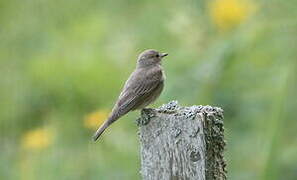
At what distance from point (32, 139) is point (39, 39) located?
107 inches

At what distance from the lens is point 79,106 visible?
12531 mm

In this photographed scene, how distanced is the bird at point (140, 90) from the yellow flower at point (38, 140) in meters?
2.05

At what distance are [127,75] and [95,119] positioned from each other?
129cm

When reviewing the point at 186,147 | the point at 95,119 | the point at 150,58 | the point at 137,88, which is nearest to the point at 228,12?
the point at 95,119

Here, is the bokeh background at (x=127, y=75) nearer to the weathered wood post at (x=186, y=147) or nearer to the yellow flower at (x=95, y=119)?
the yellow flower at (x=95, y=119)

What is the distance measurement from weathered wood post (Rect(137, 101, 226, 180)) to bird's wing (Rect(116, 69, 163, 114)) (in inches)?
81.0

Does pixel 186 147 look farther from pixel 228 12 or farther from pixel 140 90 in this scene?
pixel 228 12

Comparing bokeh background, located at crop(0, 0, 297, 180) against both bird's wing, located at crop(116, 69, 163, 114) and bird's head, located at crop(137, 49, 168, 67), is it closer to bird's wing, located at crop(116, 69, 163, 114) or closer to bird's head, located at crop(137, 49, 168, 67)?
bird's head, located at crop(137, 49, 168, 67)

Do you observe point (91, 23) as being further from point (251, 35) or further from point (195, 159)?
point (195, 159)

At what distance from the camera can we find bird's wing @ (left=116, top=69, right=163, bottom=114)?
923 centimetres

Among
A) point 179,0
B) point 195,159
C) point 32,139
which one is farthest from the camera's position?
point 179,0

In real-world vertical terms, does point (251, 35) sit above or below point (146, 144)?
above

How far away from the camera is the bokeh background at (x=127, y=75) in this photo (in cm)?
1120

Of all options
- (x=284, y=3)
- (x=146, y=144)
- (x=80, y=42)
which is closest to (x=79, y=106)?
(x=80, y=42)
